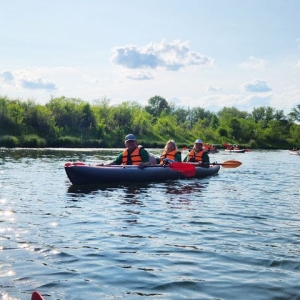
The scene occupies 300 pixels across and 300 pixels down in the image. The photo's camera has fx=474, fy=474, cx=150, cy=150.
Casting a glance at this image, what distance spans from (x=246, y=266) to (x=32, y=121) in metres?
48.4

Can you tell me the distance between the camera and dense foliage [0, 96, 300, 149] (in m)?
48.2

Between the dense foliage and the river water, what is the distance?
103 ft

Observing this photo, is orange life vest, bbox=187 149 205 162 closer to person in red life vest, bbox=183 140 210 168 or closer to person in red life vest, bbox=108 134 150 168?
person in red life vest, bbox=183 140 210 168

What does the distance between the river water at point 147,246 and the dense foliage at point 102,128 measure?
3140 cm

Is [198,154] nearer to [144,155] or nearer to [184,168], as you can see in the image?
[184,168]

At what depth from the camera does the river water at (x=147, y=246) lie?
4594 mm

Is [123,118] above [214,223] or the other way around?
above

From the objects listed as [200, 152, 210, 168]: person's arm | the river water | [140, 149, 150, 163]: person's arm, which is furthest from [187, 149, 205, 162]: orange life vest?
the river water

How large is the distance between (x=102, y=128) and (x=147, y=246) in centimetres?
5201

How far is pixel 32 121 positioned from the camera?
51531 mm

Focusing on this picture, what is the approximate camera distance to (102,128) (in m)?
57.7

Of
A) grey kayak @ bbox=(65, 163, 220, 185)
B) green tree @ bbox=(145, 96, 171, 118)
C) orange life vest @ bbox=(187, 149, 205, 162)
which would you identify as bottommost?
grey kayak @ bbox=(65, 163, 220, 185)

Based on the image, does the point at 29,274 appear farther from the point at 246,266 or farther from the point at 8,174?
the point at 8,174

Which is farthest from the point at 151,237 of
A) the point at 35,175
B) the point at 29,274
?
the point at 35,175
